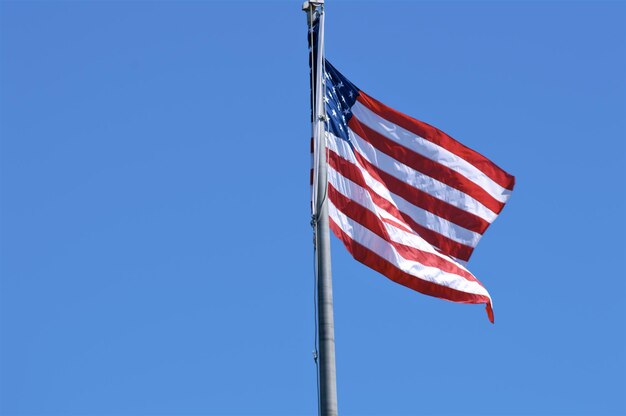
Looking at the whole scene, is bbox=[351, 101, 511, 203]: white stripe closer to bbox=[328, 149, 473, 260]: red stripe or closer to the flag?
the flag

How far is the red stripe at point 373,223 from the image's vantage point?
18922 millimetres

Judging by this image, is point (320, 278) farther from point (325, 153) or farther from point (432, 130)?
point (432, 130)

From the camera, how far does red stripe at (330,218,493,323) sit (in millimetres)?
→ 18839

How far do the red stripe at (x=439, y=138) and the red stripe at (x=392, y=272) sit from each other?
8.81 ft

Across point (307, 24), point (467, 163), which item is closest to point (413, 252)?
point (467, 163)

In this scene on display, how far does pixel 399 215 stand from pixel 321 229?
3792 mm

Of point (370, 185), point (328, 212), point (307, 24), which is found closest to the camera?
point (328, 212)

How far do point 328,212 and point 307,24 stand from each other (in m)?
3.12

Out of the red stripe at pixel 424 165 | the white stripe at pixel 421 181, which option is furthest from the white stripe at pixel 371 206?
the red stripe at pixel 424 165

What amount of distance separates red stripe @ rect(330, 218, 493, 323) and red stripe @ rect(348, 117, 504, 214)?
86.8 inches

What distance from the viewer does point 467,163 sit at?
2134cm

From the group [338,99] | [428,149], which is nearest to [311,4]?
[338,99]

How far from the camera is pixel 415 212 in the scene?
20453 mm

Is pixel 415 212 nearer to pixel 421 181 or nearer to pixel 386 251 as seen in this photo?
pixel 421 181
